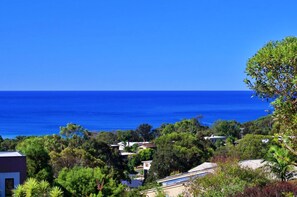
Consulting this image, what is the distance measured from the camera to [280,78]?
30.3 ft

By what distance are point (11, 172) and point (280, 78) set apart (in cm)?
1063

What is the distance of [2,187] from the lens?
657 inches

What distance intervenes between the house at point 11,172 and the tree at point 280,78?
9.75 m

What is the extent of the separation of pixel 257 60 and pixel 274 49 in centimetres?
43

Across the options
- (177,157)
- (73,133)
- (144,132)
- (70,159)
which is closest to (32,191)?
(70,159)

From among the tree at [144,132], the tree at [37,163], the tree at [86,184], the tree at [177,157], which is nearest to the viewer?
the tree at [86,184]

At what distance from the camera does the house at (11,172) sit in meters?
16.6

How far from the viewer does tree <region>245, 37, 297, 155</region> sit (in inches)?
349

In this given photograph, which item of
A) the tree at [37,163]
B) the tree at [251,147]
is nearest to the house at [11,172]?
the tree at [37,163]

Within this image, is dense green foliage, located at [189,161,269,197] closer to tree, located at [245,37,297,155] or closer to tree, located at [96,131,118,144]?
tree, located at [245,37,297,155]

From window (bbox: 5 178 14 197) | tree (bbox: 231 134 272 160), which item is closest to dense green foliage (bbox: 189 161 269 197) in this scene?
window (bbox: 5 178 14 197)

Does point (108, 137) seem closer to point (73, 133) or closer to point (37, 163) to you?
point (73, 133)

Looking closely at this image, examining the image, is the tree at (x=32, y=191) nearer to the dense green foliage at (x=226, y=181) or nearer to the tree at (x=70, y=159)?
the dense green foliage at (x=226, y=181)

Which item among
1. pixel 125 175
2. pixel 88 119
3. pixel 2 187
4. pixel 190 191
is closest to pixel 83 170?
pixel 2 187
